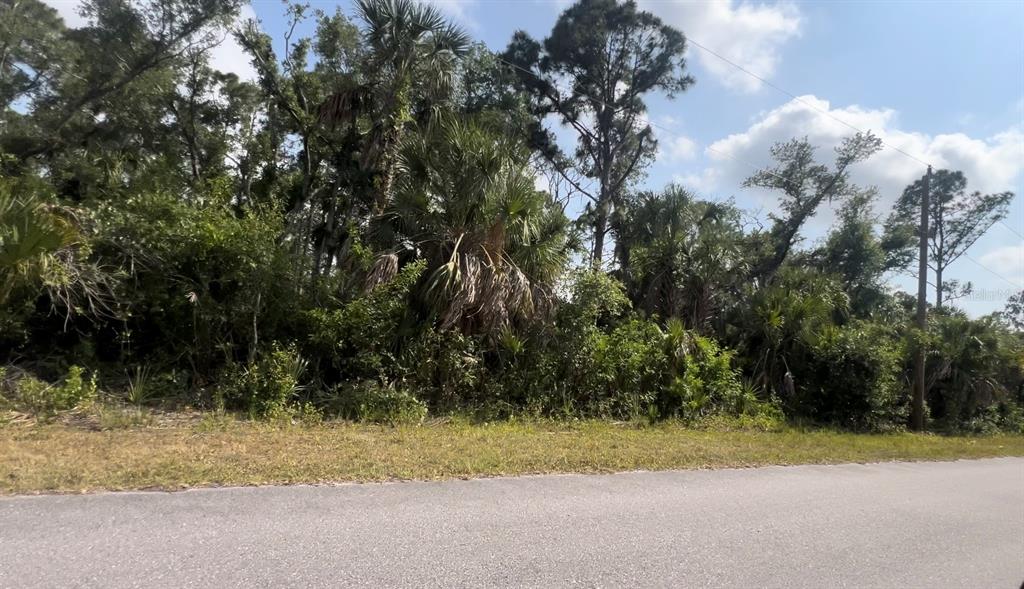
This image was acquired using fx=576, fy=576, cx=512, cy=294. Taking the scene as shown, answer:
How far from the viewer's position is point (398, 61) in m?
12.2

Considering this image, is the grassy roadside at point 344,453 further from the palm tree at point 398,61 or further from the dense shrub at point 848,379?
the palm tree at point 398,61

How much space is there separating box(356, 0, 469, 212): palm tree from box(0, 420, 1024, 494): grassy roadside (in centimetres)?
586

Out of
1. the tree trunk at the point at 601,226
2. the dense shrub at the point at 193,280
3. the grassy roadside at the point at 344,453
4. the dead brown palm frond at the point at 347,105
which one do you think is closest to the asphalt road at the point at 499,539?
the grassy roadside at the point at 344,453

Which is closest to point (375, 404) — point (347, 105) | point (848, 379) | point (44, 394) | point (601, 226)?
point (44, 394)

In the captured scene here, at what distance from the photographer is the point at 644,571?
404cm

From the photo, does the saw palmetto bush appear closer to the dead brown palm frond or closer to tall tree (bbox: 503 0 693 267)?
the dead brown palm frond

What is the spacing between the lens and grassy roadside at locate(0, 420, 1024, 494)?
208 inches

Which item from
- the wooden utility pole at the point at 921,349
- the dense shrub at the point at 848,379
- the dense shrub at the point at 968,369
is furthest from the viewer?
the dense shrub at the point at 968,369

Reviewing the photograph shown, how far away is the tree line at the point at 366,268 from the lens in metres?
9.38

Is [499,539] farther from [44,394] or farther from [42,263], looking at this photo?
[42,263]

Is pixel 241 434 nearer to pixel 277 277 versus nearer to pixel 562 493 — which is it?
pixel 277 277

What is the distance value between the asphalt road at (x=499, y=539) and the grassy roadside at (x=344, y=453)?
16.0 inches

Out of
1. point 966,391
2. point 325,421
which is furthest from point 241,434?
point 966,391

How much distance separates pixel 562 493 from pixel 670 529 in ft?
3.97
